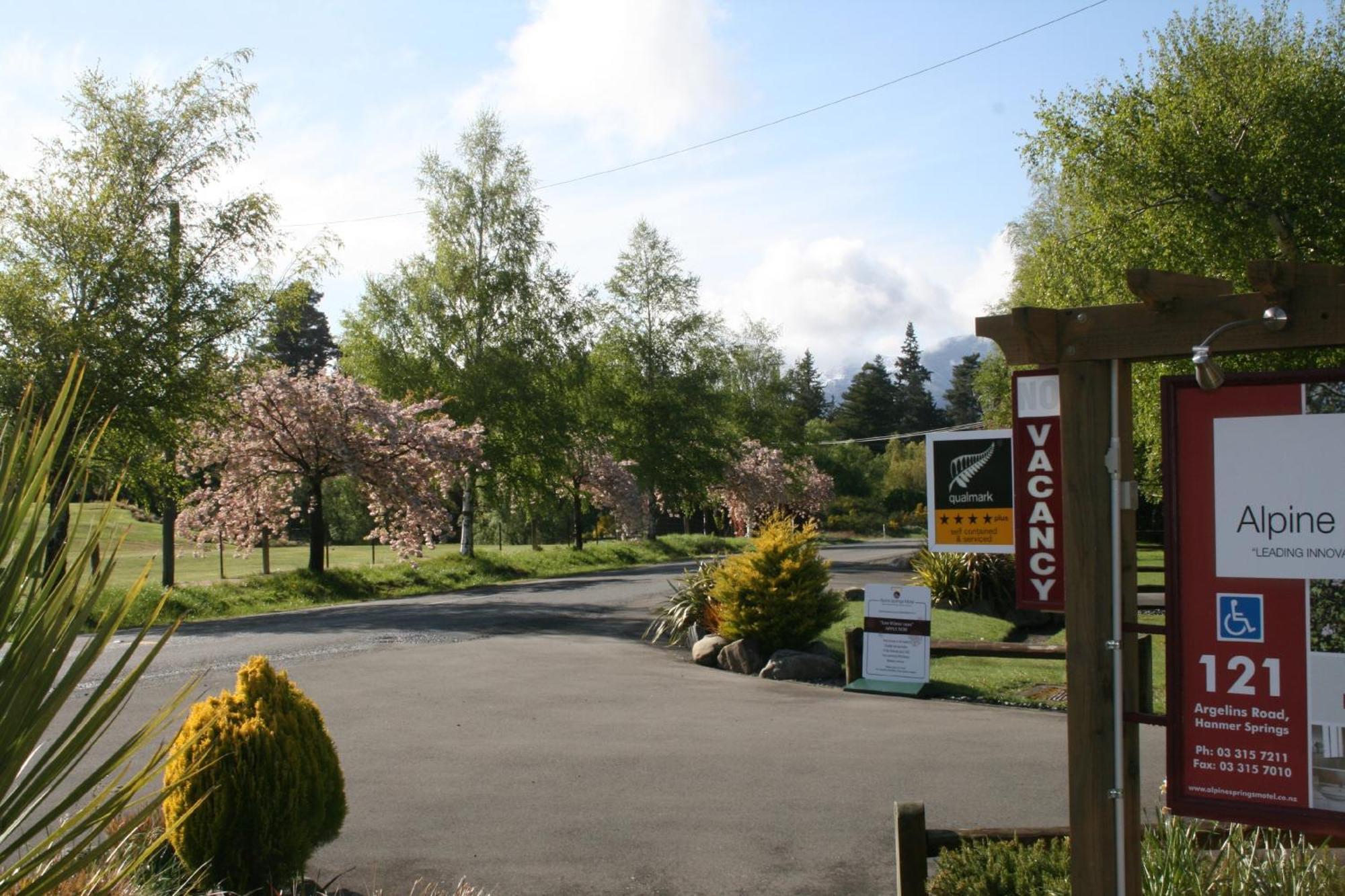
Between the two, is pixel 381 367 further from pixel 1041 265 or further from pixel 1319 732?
pixel 1319 732

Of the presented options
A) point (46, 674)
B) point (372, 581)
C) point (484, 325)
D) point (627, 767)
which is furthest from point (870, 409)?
point (46, 674)

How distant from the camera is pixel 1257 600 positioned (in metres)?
4.18

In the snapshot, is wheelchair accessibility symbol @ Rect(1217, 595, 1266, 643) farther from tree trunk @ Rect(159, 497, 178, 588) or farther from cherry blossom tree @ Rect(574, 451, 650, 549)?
cherry blossom tree @ Rect(574, 451, 650, 549)

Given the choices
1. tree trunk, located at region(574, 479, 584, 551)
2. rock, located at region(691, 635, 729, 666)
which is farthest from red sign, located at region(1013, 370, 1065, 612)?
tree trunk, located at region(574, 479, 584, 551)

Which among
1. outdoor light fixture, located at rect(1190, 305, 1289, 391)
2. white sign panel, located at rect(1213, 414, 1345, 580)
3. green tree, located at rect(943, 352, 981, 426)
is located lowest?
white sign panel, located at rect(1213, 414, 1345, 580)

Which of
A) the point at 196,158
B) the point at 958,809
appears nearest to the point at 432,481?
the point at 196,158

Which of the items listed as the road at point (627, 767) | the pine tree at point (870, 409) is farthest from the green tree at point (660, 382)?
the pine tree at point (870, 409)

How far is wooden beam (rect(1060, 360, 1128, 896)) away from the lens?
4.44 m

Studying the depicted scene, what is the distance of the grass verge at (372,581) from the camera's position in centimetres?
2206

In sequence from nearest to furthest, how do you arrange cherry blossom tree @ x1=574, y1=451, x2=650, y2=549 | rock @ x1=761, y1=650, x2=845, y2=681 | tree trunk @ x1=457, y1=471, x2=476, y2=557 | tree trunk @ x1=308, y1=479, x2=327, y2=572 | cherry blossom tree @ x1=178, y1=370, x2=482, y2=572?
rock @ x1=761, y1=650, x2=845, y2=681, cherry blossom tree @ x1=178, y1=370, x2=482, y2=572, tree trunk @ x1=308, y1=479, x2=327, y2=572, tree trunk @ x1=457, y1=471, x2=476, y2=557, cherry blossom tree @ x1=574, y1=451, x2=650, y2=549

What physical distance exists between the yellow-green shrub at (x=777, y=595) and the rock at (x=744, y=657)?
0.13m

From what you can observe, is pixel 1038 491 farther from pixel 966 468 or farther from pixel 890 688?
pixel 890 688

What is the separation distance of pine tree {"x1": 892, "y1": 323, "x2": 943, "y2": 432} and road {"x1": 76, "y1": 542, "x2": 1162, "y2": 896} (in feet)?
298

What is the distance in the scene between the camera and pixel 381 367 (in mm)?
34344
